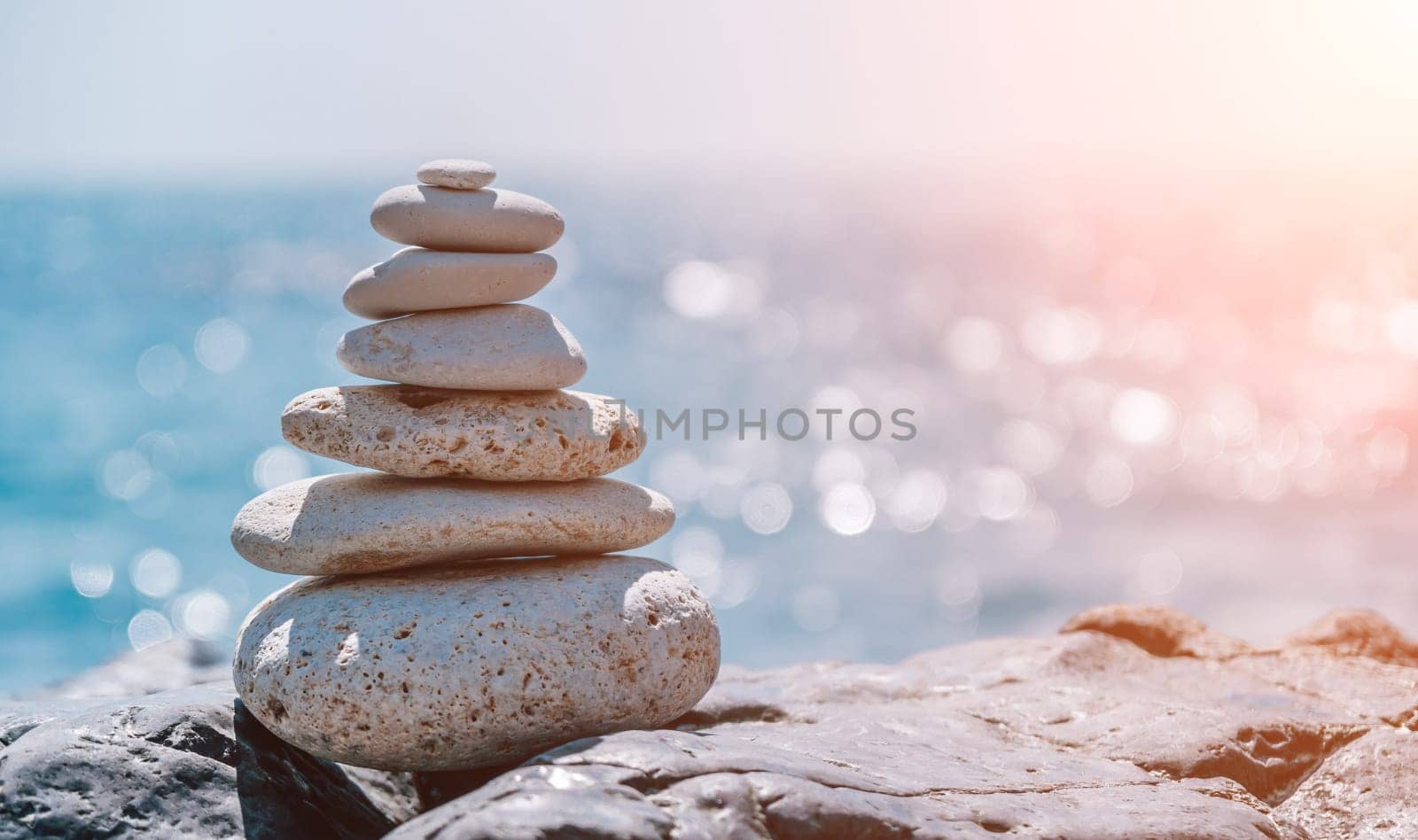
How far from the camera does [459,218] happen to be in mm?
4266

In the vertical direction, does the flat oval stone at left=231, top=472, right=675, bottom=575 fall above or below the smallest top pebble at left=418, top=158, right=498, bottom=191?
below

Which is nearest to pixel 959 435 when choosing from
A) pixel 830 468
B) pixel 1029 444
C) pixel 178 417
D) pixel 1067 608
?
pixel 1029 444

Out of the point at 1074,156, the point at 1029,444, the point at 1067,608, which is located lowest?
the point at 1067,608

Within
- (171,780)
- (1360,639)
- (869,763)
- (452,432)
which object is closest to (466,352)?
(452,432)

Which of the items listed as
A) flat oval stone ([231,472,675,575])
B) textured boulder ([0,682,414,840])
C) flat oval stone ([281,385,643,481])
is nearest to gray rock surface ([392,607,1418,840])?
flat oval stone ([231,472,675,575])

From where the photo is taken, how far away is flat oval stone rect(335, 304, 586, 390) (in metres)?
4.19

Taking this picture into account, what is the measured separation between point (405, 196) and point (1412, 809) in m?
4.45

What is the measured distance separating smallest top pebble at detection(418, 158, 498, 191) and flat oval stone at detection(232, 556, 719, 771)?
1423 mm

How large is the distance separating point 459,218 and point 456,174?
0.55 feet

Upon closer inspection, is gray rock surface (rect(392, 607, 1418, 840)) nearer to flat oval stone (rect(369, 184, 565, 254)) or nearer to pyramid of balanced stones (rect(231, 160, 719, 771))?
pyramid of balanced stones (rect(231, 160, 719, 771))

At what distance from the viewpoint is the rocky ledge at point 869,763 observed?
10.9 ft

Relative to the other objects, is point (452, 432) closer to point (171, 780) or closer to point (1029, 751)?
point (171, 780)

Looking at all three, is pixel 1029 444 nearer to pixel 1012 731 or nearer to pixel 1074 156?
pixel 1012 731

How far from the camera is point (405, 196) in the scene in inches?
167
